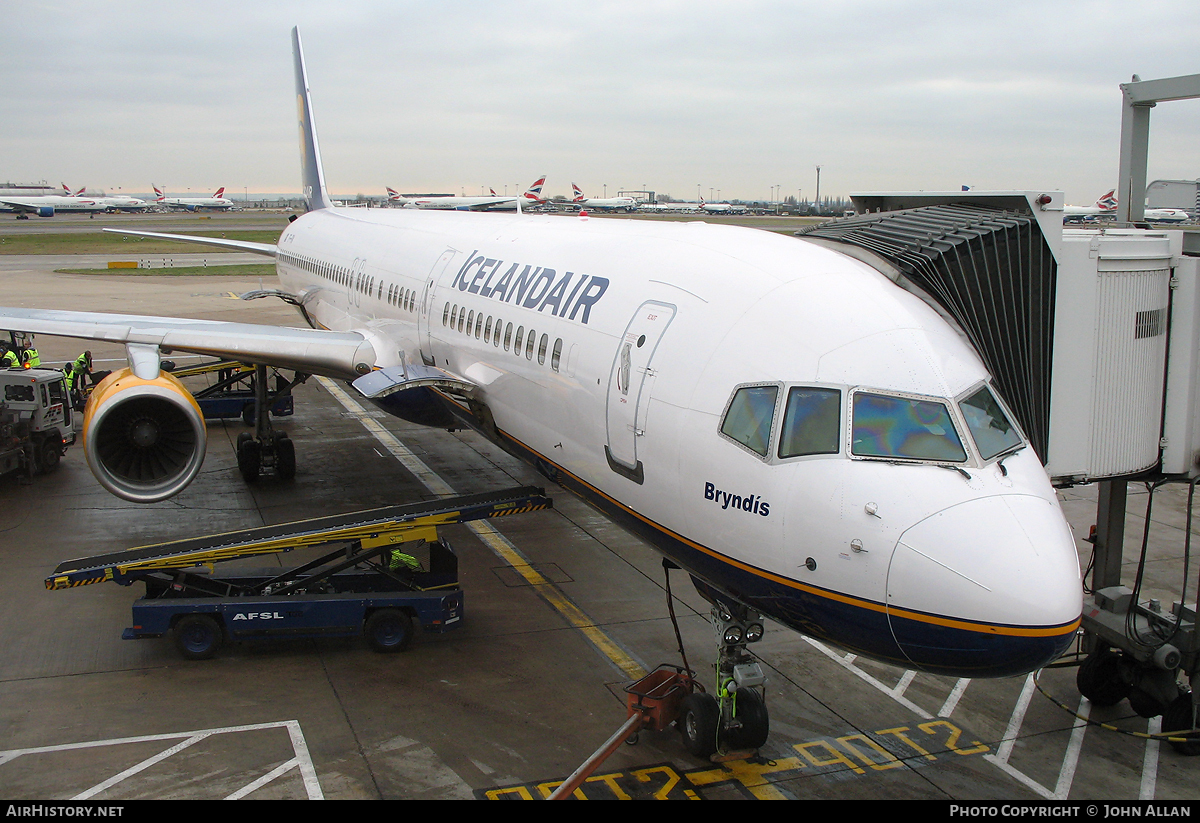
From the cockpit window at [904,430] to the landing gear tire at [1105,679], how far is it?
5.84 metres

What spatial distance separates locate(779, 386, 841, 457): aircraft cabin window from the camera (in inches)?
282

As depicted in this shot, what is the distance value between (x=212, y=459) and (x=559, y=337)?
533 inches

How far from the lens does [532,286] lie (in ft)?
40.6

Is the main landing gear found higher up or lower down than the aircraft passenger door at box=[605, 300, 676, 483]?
lower down

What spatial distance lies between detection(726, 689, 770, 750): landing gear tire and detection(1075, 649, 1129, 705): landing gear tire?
439 cm

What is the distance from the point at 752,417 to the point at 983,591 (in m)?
2.13

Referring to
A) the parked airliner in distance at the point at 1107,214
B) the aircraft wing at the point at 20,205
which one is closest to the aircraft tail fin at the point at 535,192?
the parked airliner in distance at the point at 1107,214

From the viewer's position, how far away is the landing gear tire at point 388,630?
1195 cm

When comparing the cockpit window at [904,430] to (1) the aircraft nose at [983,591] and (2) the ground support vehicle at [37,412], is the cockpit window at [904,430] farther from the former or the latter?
(2) the ground support vehicle at [37,412]

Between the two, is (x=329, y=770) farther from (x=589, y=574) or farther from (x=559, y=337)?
(x=589, y=574)

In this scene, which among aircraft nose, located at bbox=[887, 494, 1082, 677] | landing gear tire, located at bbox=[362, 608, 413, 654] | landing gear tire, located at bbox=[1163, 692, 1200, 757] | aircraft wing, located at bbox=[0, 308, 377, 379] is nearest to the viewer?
aircraft nose, located at bbox=[887, 494, 1082, 677]
